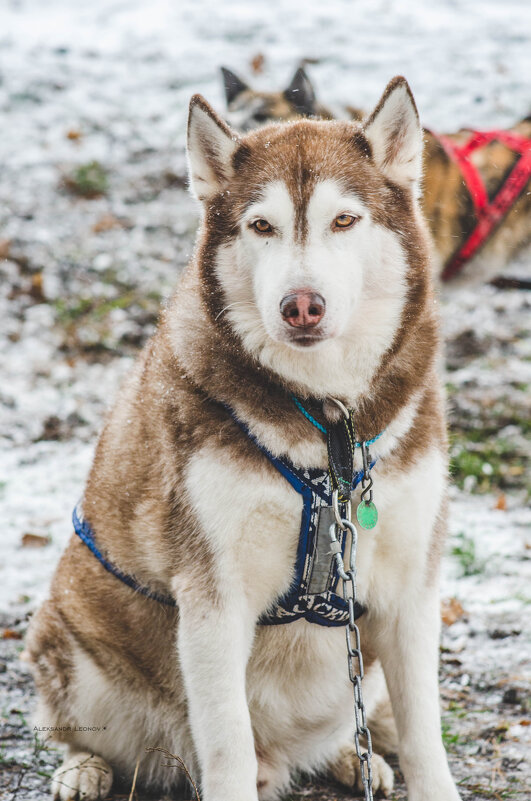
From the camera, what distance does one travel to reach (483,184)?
214 inches

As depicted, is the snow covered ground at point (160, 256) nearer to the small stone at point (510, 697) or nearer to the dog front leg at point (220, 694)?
the small stone at point (510, 697)

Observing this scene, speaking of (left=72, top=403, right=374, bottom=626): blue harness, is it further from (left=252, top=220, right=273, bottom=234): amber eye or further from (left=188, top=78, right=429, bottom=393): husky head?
(left=252, top=220, right=273, bottom=234): amber eye

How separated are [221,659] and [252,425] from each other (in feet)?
1.94

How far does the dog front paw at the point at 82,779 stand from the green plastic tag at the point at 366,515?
1198mm

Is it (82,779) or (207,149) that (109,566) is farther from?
(207,149)

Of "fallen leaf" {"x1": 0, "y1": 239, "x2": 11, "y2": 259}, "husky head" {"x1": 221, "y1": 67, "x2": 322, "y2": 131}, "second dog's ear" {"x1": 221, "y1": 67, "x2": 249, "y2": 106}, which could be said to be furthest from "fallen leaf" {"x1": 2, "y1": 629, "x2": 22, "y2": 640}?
"second dog's ear" {"x1": 221, "y1": 67, "x2": 249, "y2": 106}

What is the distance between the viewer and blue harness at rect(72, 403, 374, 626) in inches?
84.6

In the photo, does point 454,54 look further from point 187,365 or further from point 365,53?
point 187,365

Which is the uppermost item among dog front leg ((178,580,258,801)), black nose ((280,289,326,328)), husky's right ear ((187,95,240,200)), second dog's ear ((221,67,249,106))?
second dog's ear ((221,67,249,106))

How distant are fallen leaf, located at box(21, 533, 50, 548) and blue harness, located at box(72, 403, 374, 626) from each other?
7.41 feet

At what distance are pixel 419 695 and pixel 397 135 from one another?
1.52 metres

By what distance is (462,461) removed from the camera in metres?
4.97

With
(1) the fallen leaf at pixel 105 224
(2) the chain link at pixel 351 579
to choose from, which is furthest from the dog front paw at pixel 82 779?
(1) the fallen leaf at pixel 105 224

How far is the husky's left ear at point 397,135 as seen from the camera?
227cm
